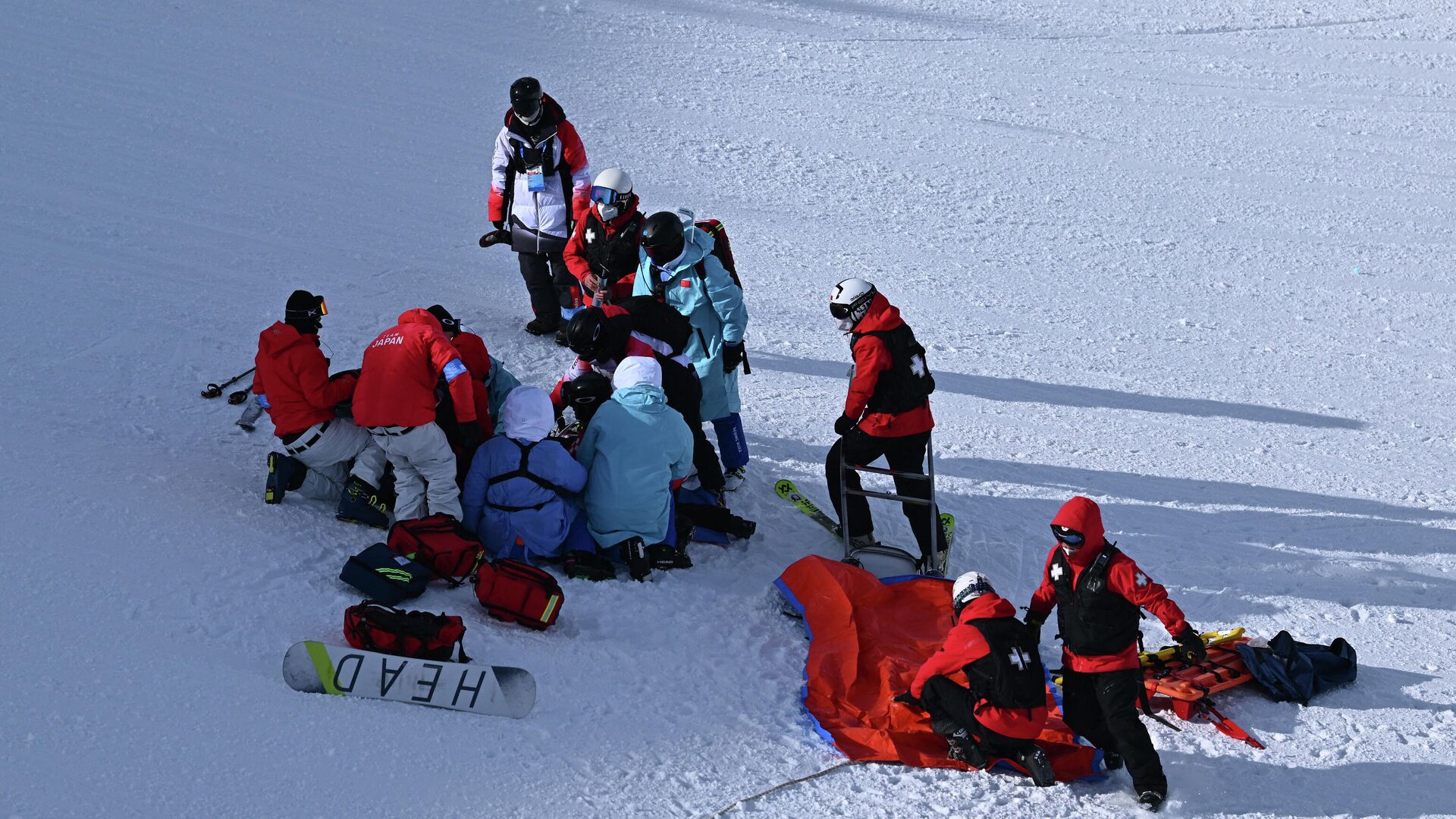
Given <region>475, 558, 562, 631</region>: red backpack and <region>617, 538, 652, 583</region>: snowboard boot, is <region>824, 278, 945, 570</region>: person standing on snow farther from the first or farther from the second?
<region>475, 558, 562, 631</region>: red backpack

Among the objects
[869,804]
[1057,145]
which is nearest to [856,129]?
[1057,145]

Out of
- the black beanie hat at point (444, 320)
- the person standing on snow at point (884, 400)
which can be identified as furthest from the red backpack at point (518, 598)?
the person standing on snow at point (884, 400)

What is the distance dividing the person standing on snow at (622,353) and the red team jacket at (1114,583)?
230 centimetres

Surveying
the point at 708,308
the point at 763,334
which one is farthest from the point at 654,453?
the point at 763,334

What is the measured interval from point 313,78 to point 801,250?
5787mm

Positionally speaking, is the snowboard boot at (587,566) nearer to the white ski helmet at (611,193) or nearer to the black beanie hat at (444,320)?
the black beanie hat at (444,320)

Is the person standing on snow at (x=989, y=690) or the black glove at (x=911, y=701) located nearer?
the person standing on snow at (x=989, y=690)

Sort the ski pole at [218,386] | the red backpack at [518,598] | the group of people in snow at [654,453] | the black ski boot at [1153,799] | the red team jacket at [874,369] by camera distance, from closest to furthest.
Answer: the black ski boot at [1153,799]
the group of people in snow at [654,453]
the red backpack at [518,598]
the red team jacket at [874,369]
the ski pole at [218,386]

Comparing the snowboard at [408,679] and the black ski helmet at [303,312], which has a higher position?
the black ski helmet at [303,312]

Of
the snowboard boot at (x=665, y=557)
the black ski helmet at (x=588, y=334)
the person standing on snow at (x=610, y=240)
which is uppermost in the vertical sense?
the person standing on snow at (x=610, y=240)

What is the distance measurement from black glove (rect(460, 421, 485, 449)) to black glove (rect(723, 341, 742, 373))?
5.36 feet

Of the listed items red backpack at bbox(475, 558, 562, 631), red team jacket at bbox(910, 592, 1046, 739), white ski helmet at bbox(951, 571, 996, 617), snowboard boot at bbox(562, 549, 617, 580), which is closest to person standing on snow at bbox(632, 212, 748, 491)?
snowboard boot at bbox(562, 549, 617, 580)

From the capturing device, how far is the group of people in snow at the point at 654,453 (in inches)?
223

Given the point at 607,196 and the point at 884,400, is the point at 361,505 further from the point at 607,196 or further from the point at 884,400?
the point at 884,400
